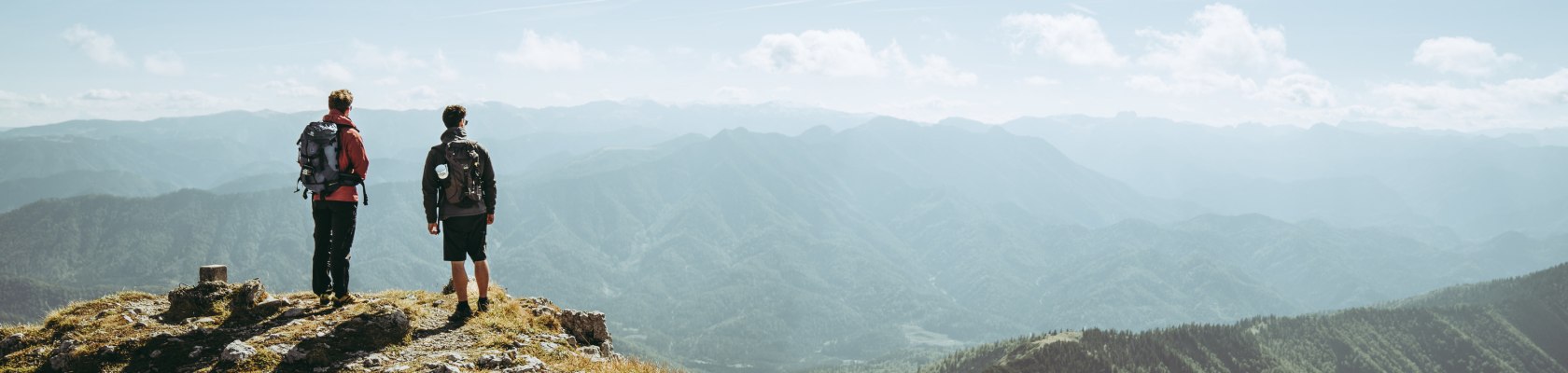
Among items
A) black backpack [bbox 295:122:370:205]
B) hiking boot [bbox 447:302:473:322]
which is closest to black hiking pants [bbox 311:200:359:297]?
black backpack [bbox 295:122:370:205]

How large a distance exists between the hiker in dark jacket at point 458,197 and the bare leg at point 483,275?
0.09 ft

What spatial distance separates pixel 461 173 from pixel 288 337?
12.0ft

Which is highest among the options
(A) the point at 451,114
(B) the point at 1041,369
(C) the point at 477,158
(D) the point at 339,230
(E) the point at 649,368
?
(A) the point at 451,114

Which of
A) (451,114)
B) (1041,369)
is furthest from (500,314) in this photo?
(1041,369)

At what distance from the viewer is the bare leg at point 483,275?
13367mm

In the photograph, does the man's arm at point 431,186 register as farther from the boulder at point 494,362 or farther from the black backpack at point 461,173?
the boulder at point 494,362

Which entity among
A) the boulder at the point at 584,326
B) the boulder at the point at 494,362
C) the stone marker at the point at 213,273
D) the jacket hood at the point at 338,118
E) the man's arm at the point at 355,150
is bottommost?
the boulder at the point at 584,326

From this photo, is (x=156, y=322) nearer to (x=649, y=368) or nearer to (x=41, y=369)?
(x=41, y=369)

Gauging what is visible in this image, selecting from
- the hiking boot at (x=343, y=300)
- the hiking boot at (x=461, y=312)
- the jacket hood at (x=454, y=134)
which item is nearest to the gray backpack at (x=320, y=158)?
the jacket hood at (x=454, y=134)

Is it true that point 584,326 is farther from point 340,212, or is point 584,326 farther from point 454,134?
point 340,212

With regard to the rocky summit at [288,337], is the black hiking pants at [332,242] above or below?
above

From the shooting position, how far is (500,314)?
13.8m

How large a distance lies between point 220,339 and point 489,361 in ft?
15.1

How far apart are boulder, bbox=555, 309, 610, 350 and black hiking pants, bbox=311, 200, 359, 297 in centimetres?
411
